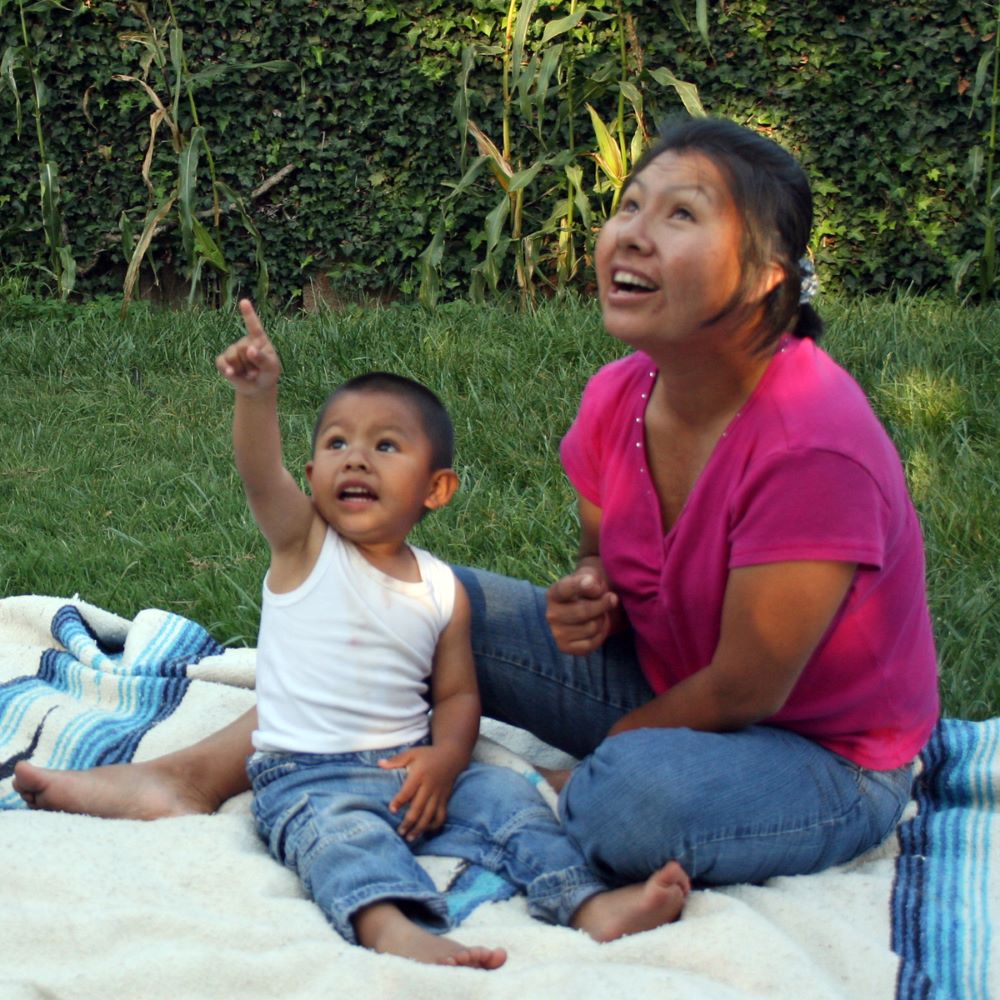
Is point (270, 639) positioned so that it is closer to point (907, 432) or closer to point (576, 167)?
point (907, 432)

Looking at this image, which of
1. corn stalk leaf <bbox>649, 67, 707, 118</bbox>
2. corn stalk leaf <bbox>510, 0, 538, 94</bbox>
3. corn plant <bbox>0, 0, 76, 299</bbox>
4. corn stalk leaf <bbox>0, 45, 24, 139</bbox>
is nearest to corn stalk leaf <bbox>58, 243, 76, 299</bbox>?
corn plant <bbox>0, 0, 76, 299</bbox>

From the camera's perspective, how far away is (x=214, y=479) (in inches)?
155

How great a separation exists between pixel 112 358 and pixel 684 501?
146 inches

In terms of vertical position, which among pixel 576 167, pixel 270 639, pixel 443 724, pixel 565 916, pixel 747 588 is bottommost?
pixel 565 916

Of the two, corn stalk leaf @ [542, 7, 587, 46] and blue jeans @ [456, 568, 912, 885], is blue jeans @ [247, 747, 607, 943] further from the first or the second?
corn stalk leaf @ [542, 7, 587, 46]

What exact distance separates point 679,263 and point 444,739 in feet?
2.70

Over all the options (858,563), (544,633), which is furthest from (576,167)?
(858,563)

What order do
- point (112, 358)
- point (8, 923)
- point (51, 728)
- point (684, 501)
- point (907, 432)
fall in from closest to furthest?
point (8, 923) < point (684, 501) < point (51, 728) < point (907, 432) < point (112, 358)

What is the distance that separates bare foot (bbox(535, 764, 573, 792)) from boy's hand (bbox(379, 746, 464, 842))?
0.77 feet

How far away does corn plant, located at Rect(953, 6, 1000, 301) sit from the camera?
5383 millimetres

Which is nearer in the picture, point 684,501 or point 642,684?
point 684,501

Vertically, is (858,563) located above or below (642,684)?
above

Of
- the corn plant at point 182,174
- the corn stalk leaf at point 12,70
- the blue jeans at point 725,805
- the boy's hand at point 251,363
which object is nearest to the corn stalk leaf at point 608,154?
the corn plant at point 182,174

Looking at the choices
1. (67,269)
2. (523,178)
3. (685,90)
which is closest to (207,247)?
(67,269)
